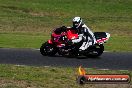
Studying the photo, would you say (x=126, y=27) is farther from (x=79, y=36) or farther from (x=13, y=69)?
(x=13, y=69)

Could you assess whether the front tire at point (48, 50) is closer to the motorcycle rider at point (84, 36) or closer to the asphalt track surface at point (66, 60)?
the asphalt track surface at point (66, 60)

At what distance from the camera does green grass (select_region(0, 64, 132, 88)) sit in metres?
11.7

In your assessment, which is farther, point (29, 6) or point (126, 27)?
point (29, 6)

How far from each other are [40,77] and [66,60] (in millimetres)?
4865

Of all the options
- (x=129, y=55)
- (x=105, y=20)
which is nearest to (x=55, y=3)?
(x=105, y=20)

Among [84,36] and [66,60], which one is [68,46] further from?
[66,60]

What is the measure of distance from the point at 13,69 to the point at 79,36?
16.3 ft

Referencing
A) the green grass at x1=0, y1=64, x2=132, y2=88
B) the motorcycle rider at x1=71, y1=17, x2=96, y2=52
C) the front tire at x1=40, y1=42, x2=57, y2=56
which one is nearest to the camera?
the green grass at x1=0, y1=64, x2=132, y2=88

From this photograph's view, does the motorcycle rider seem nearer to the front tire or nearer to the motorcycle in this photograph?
the motorcycle

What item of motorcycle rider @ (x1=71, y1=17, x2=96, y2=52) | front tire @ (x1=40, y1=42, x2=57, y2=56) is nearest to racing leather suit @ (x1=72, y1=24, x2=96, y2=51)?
motorcycle rider @ (x1=71, y1=17, x2=96, y2=52)

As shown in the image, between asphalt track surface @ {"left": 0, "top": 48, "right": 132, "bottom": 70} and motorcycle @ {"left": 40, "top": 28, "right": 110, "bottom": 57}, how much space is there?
0.29 meters

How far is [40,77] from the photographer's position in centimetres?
1289

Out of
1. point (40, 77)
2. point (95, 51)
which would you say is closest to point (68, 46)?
point (95, 51)

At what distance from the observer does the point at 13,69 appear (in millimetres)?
14336
